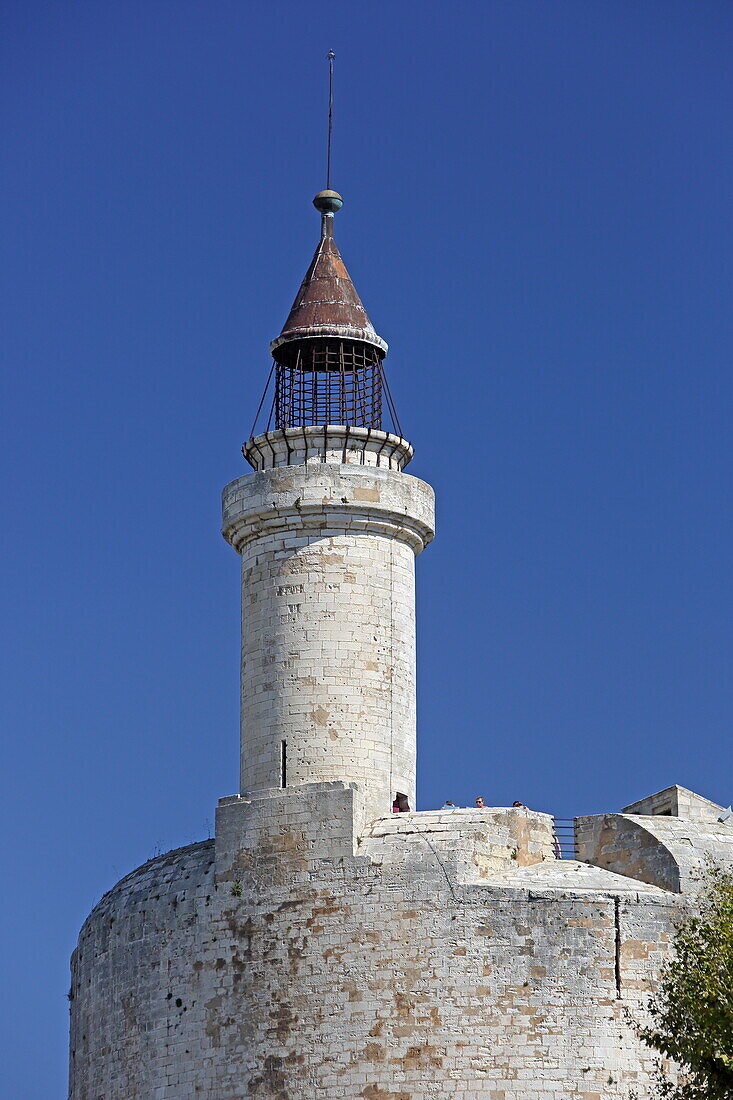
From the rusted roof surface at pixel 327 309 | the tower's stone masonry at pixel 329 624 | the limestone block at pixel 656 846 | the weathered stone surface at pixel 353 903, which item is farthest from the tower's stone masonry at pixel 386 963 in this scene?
the rusted roof surface at pixel 327 309

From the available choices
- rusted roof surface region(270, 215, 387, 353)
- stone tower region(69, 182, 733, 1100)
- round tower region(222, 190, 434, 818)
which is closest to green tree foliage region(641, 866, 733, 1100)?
stone tower region(69, 182, 733, 1100)

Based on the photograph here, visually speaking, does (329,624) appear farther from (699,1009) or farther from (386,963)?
(699,1009)

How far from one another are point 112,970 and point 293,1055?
5653 mm

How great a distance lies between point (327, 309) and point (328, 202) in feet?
8.94

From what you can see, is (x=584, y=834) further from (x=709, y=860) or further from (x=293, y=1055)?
(x=293, y=1055)

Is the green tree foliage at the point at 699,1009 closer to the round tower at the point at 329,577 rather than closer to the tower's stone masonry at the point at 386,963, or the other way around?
the tower's stone masonry at the point at 386,963

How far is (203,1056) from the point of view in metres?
42.8

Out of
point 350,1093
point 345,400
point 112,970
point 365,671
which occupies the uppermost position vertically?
point 345,400

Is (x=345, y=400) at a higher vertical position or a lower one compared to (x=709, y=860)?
higher

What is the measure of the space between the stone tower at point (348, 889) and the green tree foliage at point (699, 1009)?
0.91 meters

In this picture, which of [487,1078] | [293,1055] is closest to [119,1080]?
[293,1055]

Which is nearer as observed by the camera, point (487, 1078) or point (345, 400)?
point (487, 1078)

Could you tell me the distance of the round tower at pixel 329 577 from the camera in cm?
4475

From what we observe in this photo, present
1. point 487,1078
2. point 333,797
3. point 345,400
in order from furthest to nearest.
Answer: point 345,400 < point 333,797 < point 487,1078
